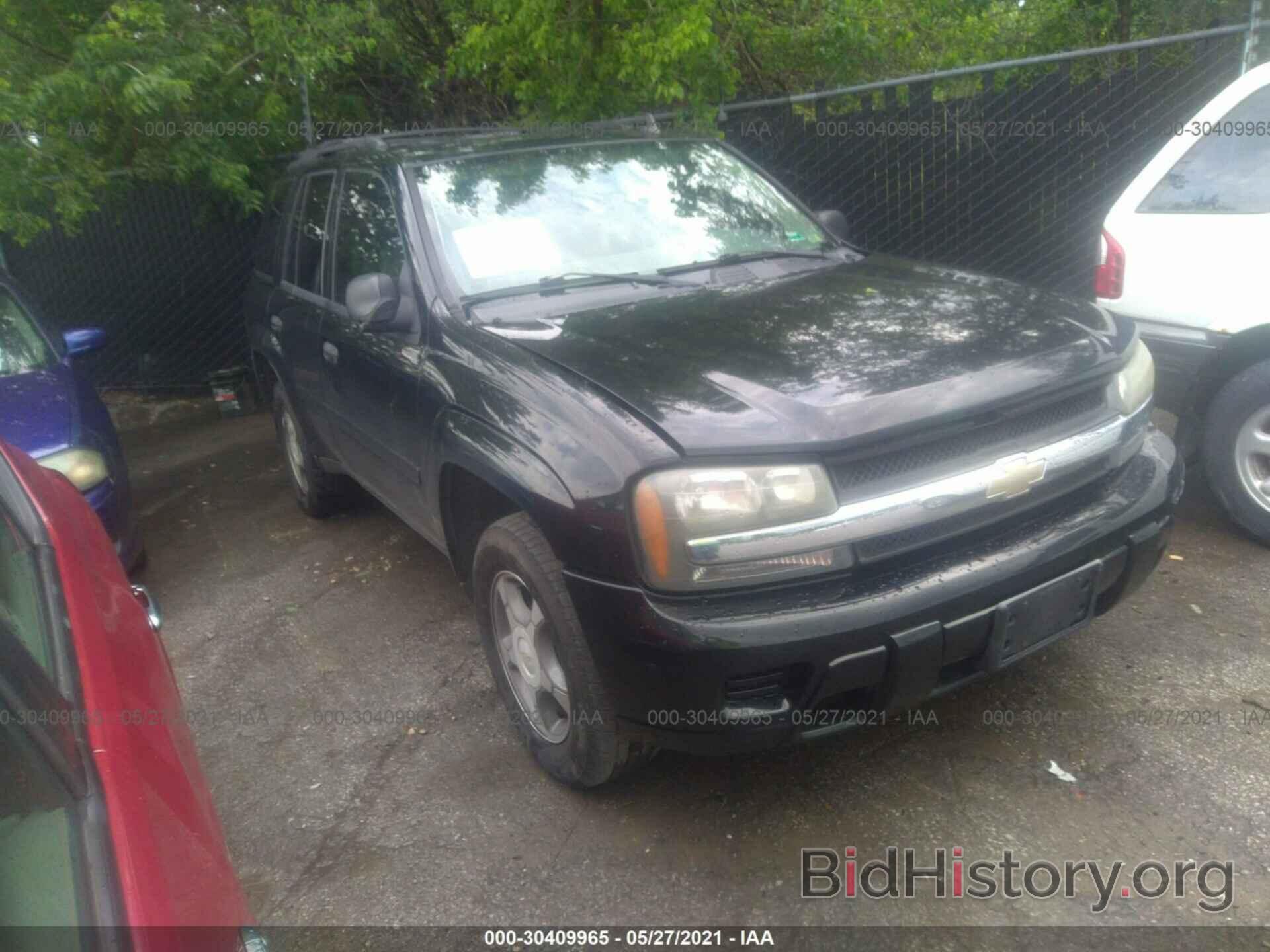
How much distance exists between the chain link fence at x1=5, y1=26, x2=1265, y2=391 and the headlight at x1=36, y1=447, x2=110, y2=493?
4.04 m

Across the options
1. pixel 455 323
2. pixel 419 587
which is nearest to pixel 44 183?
pixel 419 587

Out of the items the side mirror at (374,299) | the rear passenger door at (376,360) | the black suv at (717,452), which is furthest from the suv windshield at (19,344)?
the side mirror at (374,299)

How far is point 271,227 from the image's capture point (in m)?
5.67

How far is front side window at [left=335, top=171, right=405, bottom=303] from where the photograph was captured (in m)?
3.93

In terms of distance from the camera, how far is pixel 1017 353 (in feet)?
9.65

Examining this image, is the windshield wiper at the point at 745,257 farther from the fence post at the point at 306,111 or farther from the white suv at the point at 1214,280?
the fence post at the point at 306,111

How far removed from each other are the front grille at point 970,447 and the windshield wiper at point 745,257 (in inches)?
52.0

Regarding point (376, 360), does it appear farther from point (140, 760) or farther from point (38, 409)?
point (140, 760)

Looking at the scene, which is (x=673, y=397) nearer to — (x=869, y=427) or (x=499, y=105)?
(x=869, y=427)

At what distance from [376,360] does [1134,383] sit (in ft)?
8.28

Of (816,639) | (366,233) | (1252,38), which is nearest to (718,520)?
(816,639)

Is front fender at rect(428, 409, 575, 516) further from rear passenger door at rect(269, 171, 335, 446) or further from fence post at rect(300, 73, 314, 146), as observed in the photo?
fence post at rect(300, 73, 314, 146)

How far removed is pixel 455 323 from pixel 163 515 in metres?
3.87

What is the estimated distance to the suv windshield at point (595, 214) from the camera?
375cm
